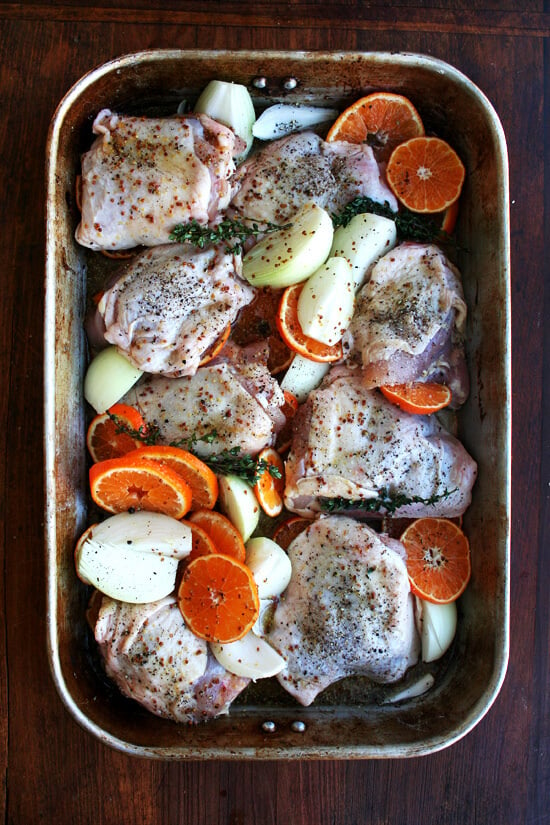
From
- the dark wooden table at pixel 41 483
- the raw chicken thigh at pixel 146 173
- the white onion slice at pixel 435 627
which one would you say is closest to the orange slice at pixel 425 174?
the dark wooden table at pixel 41 483

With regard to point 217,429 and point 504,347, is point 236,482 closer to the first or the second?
point 217,429

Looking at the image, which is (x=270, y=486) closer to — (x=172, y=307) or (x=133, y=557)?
(x=133, y=557)

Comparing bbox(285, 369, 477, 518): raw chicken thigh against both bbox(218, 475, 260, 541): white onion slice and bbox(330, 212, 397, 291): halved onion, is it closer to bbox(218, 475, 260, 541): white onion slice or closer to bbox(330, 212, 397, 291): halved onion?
bbox(218, 475, 260, 541): white onion slice

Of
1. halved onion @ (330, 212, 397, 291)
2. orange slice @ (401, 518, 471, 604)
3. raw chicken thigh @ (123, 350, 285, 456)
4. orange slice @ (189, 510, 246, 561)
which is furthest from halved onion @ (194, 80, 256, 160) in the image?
orange slice @ (401, 518, 471, 604)

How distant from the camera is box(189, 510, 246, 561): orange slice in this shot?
2160mm

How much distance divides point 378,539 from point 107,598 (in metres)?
0.94

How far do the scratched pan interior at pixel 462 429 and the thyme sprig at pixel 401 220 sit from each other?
124mm

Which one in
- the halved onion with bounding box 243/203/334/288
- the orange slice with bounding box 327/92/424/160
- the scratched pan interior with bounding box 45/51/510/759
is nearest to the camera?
the scratched pan interior with bounding box 45/51/510/759

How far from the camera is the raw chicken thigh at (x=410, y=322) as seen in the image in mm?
2201

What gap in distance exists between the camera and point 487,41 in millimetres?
2387

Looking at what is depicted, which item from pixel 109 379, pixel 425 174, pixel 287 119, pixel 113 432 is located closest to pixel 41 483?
pixel 113 432

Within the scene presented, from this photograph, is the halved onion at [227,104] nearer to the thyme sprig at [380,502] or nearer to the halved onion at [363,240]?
the halved onion at [363,240]

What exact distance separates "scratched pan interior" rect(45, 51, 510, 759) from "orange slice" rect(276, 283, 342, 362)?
57 centimetres

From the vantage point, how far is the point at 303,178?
2283mm
